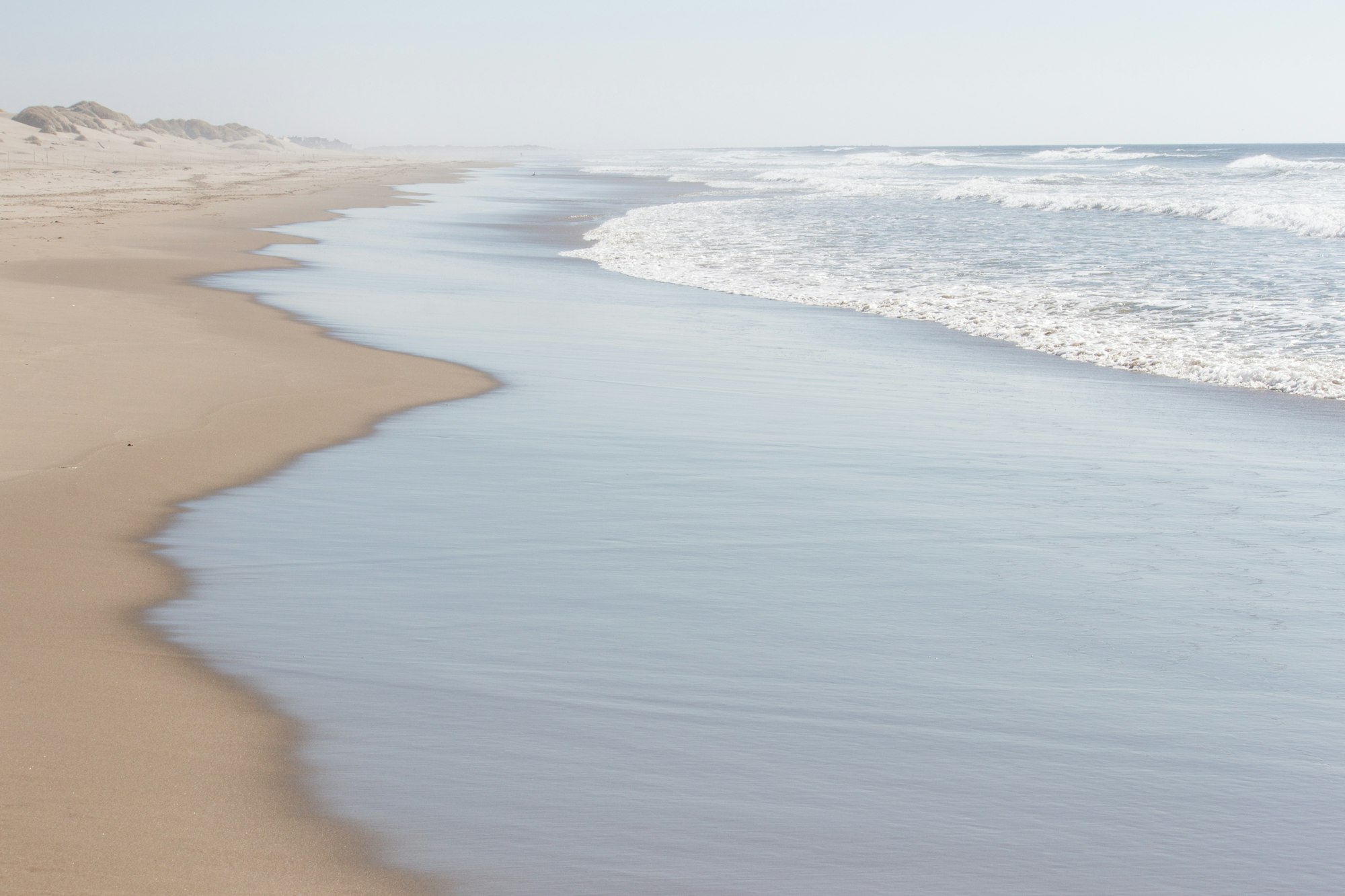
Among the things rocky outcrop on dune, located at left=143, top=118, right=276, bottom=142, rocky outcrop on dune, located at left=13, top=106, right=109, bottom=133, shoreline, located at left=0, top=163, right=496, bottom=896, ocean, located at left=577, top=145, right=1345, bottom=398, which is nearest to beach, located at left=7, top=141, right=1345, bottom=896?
shoreline, located at left=0, top=163, right=496, bottom=896

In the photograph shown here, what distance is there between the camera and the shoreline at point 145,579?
2.77m

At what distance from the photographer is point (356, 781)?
3.15m

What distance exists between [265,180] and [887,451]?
4526cm

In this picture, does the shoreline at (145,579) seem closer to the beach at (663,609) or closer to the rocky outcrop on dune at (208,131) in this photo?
the beach at (663,609)

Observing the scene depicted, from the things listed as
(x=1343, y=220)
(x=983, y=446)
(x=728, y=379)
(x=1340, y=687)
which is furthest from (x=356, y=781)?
(x=1343, y=220)

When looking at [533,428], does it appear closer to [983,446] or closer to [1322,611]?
[983,446]

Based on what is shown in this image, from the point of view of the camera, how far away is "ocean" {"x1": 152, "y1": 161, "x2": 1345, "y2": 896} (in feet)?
9.75

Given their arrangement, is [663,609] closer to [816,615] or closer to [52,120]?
[816,615]

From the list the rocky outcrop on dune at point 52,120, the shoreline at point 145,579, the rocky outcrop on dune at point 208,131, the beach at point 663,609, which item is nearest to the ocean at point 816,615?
the beach at point 663,609

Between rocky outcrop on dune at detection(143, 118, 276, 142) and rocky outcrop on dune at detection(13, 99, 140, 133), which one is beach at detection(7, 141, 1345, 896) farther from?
rocky outcrop on dune at detection(143, 118, 276, 142)

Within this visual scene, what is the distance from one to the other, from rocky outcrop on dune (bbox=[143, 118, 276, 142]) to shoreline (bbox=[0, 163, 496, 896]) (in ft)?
383

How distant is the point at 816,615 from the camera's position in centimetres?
440

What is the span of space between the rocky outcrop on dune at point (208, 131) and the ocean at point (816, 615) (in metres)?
120

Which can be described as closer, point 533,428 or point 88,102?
point 533,428
